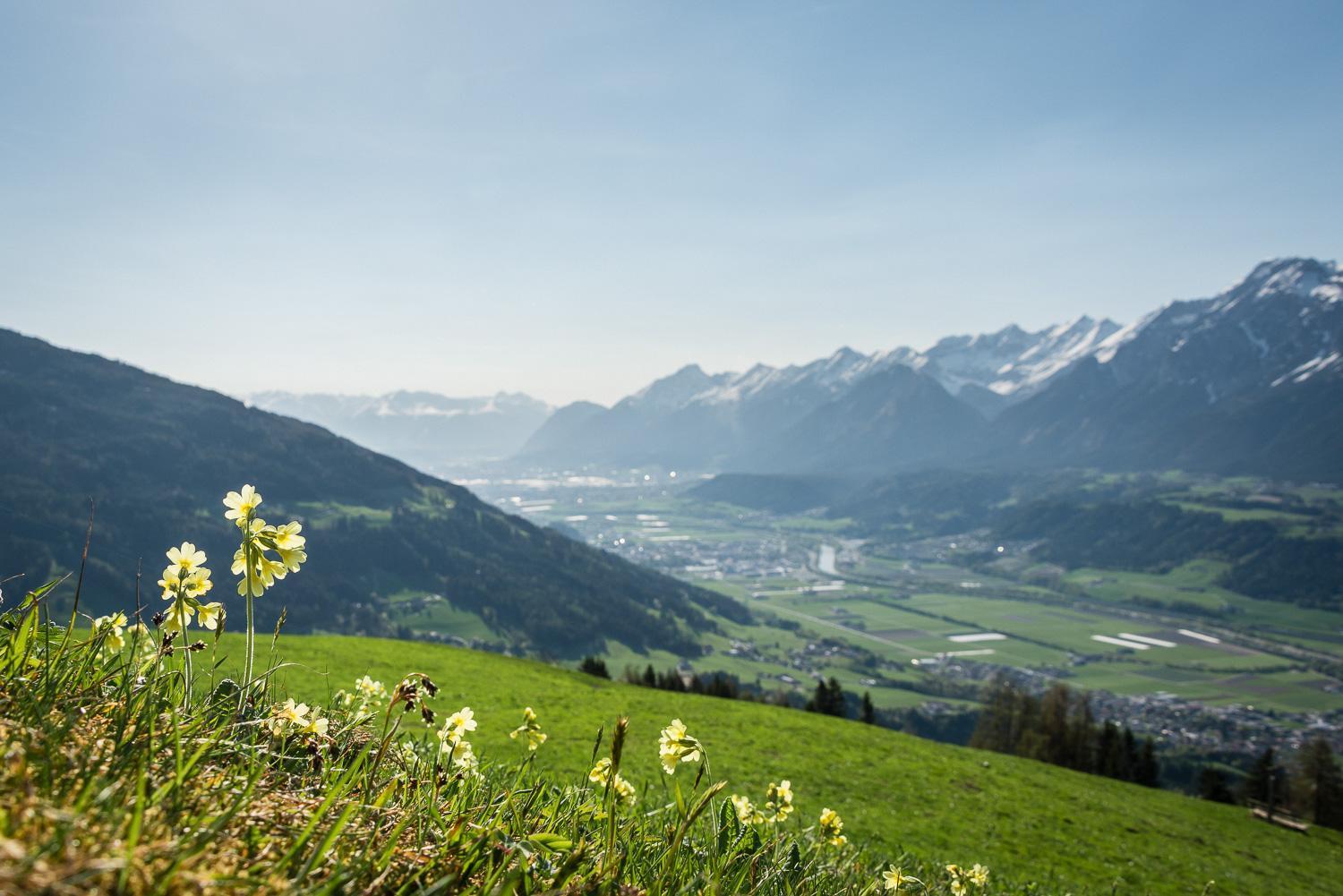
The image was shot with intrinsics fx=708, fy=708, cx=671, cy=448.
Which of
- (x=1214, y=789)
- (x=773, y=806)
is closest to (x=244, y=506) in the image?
(x=773, y=806)

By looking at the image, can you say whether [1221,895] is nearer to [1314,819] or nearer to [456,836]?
[456,836]

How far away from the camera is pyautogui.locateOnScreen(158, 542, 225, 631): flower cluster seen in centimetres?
304

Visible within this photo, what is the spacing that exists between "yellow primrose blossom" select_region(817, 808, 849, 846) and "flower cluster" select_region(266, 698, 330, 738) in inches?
112

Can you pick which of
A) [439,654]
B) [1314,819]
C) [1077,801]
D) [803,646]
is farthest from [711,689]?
[803,646]

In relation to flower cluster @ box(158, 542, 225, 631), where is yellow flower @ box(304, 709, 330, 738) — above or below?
below

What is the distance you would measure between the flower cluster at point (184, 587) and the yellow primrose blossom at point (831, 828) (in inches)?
137

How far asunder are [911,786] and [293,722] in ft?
73.1

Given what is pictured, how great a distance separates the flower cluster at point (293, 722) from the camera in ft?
9.05

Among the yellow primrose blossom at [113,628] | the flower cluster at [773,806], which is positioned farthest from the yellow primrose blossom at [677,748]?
the yellow primrose blossom at [113,628]

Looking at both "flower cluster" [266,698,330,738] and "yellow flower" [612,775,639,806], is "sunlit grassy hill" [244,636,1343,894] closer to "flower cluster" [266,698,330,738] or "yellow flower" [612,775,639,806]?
"yellow flower" [612,775,639,806]

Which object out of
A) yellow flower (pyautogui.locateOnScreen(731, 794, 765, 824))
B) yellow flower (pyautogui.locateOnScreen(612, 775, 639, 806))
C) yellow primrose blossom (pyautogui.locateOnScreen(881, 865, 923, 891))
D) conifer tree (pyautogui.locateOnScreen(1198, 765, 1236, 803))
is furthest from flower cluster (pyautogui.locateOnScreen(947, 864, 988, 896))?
conifer tree (pyautogui.locateOnScreen(1198, 765, 1236, 803))

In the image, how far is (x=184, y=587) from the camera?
309cm

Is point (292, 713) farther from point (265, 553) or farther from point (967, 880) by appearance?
point (967, 880)

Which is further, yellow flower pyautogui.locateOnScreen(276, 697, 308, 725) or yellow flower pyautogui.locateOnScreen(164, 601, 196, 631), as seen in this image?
yellow flower pyautogui.locateOnScreen(164, 601, 196, 631)
